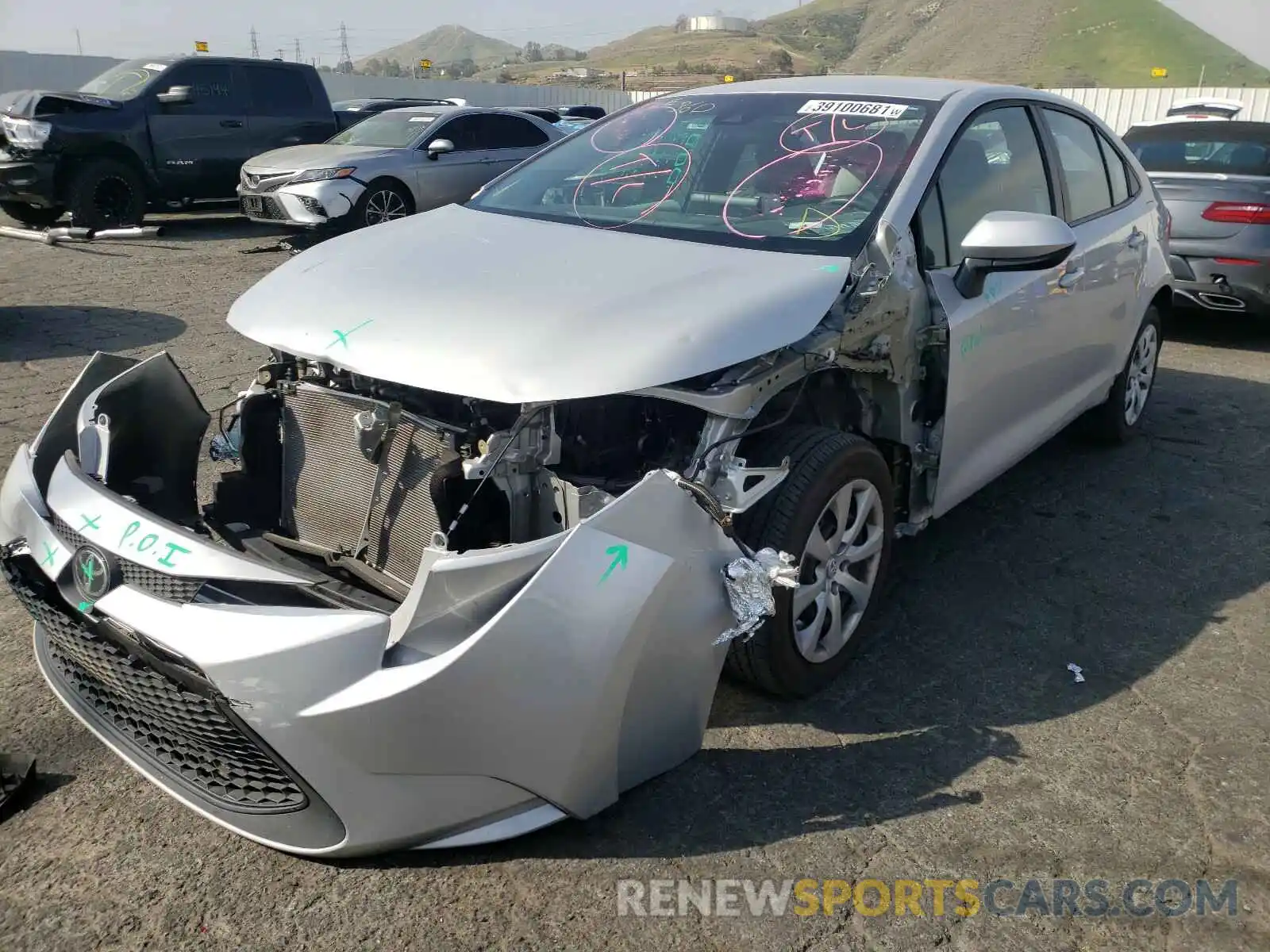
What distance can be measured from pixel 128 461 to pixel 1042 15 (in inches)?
4781

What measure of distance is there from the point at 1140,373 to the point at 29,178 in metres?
10.6

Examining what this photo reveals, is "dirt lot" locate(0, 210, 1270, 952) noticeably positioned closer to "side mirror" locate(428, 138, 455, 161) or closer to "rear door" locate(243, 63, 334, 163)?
"side mirror" locate(428, 138, 455, 161)

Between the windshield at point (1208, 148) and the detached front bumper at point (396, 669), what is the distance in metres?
7.16

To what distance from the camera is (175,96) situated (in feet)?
37.4

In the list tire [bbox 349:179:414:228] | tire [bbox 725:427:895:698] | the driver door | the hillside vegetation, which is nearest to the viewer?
tire [bbox 725:427:895:698]

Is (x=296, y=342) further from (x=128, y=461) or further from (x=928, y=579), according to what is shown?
(x=928, y=579)

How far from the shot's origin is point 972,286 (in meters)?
3.43

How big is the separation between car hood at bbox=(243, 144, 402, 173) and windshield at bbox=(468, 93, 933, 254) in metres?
7.09

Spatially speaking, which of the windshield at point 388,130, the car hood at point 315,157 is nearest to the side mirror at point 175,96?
the car hood at point 315,157

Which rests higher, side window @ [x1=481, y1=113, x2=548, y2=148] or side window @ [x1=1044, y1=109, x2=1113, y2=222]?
side window @ [x1=1044, y1=109, x2=1113, y2=222]

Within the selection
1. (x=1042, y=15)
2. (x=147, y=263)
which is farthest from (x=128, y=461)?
(x=1042, y=15)

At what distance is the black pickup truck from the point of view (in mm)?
10766

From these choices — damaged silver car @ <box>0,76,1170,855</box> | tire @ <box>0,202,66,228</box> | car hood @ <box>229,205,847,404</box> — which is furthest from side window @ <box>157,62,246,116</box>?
car hood @ <box>229,205,847,404</box>

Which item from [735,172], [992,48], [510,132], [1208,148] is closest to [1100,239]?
[735,172]
